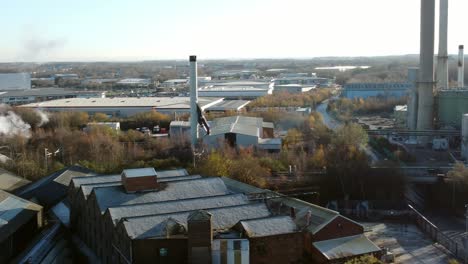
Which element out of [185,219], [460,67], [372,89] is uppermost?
[460,67]

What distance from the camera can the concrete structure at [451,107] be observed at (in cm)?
2952

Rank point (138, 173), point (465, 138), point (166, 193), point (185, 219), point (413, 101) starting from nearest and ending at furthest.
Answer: point (185, 219), point (166, 193), point (138, 173), point (465, 138), point (413, 101)

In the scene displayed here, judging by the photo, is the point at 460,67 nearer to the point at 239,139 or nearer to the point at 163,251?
the point at 239,139

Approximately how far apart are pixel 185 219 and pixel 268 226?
174 cm

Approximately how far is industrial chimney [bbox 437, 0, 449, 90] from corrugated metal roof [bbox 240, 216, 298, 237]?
83.6 feet

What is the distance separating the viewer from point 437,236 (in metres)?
16.6

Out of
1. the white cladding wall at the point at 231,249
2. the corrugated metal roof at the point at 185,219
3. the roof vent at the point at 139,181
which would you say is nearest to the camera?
the white cladding wall at the point at 231,249

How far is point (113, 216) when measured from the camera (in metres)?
11.9

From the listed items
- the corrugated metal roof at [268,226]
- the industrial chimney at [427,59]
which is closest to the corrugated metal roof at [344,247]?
the corrugated metal roof at [268,226]

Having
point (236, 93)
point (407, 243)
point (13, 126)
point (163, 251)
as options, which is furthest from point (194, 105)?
point (236, 93)

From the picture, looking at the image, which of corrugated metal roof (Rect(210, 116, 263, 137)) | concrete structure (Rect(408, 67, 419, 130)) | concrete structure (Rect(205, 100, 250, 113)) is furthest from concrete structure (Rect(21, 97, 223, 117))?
concrete structure (Rect(408, 67, 419, 130))

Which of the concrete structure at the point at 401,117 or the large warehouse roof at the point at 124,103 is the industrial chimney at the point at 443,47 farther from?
the large warehouse roof at the point at 124,103

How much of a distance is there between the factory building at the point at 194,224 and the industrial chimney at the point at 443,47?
907 inches

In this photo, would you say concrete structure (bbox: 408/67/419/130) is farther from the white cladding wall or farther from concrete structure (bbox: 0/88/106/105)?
concrete structure (bbox: 0/88/106/105)
